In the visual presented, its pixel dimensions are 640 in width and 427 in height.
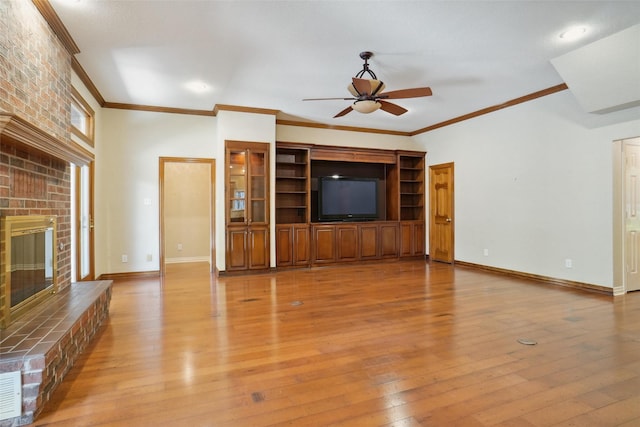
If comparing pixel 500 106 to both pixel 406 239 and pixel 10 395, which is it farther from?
pixel 10 395

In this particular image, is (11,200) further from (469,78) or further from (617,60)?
(617,60)

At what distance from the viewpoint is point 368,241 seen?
268 inches

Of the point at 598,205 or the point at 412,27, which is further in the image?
the point at 598,205

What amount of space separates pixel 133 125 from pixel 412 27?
4536 mm

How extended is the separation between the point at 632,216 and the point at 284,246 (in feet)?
16.6

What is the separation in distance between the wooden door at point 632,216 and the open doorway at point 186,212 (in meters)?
6.98

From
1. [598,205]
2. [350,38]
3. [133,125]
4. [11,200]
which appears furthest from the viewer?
[133,125]

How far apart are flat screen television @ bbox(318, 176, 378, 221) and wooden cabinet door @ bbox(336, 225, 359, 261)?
284mm

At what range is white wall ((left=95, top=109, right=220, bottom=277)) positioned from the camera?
5.34m

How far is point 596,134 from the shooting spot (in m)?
4.34

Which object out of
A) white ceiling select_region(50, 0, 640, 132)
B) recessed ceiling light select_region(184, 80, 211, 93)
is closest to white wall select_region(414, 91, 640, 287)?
white ceiling select_region(50, 0, 640, 132)

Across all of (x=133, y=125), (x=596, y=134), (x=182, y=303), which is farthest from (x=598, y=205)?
(x=133, y=125)

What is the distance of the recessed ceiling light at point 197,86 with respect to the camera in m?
4.50

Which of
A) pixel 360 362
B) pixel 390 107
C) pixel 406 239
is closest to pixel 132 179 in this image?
pixel 390 107
